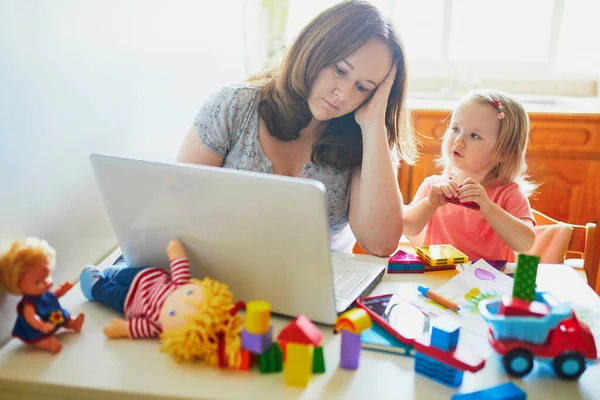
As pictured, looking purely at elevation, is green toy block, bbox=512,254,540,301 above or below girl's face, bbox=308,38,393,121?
below

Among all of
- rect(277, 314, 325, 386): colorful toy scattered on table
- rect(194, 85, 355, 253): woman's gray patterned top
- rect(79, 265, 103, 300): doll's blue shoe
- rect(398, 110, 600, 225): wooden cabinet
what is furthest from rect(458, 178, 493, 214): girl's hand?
rect(398, 110, 600, 225): wooden cabinet

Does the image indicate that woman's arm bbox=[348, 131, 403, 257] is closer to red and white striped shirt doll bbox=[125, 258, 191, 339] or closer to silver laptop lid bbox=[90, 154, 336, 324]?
silver laptop lid bbox=[90, 154, 336, 324]

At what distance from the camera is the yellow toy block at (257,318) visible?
2.28 feet

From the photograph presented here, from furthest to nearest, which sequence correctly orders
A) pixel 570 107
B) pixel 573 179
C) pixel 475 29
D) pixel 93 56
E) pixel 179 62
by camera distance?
pixel 475 29, pixel 570 107, pixel 573 179, pixel 179 62, pixel 93 56

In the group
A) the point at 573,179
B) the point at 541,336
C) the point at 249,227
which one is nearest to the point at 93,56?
the point at 249,227

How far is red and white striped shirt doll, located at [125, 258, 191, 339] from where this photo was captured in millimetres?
802

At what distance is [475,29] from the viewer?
9.85ft

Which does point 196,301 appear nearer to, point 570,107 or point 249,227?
point 249,227

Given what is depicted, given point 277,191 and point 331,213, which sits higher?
point 277,191

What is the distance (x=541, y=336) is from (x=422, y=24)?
262cm

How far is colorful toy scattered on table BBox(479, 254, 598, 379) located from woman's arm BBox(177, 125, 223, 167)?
74cm

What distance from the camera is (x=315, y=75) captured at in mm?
1187

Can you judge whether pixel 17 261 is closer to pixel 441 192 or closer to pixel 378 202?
pixel 378 202

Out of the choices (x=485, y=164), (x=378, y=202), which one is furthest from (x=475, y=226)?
(x=378, y=202)
